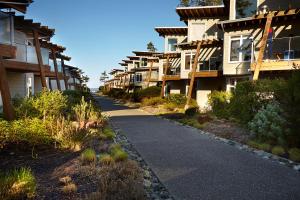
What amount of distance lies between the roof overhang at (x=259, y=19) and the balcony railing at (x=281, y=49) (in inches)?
55.7

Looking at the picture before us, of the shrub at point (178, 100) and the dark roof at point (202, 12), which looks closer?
the shrub at point (178, 100)

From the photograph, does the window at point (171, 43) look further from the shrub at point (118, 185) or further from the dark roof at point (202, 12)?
the shrub at point (118, 185)

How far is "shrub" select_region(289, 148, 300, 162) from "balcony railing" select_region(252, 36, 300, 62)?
12218mm

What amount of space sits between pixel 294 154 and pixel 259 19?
15.0 m

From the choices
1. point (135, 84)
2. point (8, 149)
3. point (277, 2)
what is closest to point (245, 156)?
point (8, 149)

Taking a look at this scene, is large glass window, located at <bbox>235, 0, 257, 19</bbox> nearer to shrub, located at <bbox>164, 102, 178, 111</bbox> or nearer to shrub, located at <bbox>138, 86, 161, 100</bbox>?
shrub, located at <bbox>164, 102, 178, 111</bbox>

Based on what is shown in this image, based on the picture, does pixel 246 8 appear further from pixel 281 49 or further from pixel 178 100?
pixel 178 100

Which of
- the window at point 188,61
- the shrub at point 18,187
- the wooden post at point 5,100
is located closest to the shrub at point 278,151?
the shrub at point 18,187

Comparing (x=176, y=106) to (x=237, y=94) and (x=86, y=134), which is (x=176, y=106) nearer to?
(x=237, y=94)

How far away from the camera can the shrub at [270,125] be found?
398 inches

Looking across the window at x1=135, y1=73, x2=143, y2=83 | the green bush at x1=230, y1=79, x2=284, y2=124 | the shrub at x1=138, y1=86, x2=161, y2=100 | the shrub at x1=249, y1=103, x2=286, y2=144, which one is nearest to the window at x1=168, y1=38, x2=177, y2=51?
the shrub at x1=138, y1=86, x2=161, y2=100

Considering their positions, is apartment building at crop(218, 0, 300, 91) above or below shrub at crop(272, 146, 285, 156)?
above

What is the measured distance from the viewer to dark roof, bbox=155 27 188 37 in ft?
123

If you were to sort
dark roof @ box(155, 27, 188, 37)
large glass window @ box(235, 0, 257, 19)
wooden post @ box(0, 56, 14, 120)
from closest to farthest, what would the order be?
1. wooden post @ box(0, 56, 14, 120)
2. large glass window @ box(235, 0, 257, 19)
3. dark roof @ box(155, 27, 188, 37)
